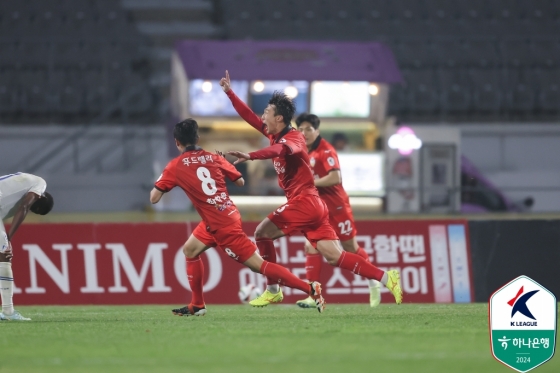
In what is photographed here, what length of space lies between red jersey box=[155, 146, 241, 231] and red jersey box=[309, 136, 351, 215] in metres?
1.97

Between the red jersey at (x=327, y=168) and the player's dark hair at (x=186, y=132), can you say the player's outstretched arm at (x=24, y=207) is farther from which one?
the red jersey at (x=327, y=168)

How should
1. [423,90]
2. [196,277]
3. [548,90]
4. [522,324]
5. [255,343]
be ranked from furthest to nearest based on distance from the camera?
[548,90]
[423,90]
[196,277]
[255,343]
[522,324]

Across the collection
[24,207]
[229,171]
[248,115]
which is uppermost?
[248,115]

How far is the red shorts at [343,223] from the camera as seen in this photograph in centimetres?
1078

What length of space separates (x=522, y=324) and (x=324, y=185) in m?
4.28

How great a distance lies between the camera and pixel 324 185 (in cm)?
1050

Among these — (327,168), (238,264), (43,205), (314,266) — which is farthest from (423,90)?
(43,205)

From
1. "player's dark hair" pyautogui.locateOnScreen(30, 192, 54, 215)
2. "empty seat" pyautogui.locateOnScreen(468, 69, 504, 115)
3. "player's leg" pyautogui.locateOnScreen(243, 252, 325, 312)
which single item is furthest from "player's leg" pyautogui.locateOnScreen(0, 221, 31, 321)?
"empty seat" pyautogui.locateOnScreen(468, 69, 504, 115)

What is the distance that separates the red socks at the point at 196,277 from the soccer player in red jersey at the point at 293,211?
53 cm

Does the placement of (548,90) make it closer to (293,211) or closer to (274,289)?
(293,211)

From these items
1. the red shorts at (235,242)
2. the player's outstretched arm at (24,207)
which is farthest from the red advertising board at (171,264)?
Result: the red shorts at (235,242)

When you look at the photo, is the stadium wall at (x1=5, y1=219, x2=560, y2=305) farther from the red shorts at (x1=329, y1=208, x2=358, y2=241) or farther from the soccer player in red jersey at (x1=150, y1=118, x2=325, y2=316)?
the soccer player in red jersey at (x1=150, y1=118, x2=325, y2=316)

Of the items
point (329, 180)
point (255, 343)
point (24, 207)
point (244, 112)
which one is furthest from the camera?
point (329, 180)

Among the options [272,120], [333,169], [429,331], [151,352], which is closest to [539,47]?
[333,169]
